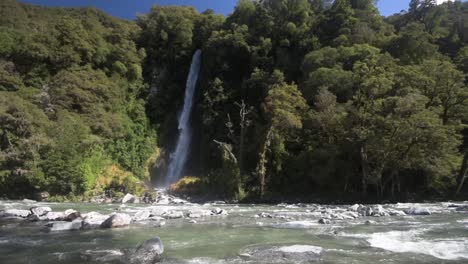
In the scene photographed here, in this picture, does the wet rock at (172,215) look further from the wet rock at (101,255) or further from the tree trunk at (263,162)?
the tree trunk at (263,162)

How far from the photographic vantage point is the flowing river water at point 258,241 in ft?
23.4

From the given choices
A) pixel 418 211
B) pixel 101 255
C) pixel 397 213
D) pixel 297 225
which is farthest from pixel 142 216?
pixel 418 211

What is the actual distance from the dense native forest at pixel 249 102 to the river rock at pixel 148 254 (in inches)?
606

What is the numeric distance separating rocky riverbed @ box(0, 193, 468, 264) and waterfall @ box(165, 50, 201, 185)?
56.1 feet

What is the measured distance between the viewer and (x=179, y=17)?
4162cm

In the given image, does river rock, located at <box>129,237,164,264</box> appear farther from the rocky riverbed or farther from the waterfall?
the waterfall

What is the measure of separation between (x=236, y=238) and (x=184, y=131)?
25693mm

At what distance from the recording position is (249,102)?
108ft

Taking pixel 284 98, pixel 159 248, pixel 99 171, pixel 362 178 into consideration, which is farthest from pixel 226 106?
pixel 159 248

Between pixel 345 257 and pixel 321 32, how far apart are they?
32297mm

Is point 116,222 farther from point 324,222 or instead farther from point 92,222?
point 324,222

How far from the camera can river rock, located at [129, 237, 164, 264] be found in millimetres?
6852

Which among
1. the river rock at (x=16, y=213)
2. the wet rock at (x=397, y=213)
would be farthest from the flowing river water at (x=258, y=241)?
Answer: the river rock at (x=16, y=213)

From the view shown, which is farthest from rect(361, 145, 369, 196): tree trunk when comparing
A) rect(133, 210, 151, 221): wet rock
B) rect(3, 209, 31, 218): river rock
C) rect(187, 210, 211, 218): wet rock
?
rect(3, 209, 31, 218): river rock
